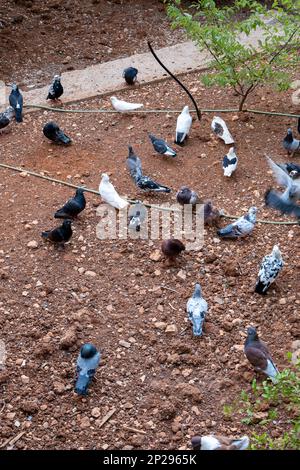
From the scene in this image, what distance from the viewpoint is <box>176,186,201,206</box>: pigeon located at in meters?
5.96

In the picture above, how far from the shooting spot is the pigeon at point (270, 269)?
16.8 feet

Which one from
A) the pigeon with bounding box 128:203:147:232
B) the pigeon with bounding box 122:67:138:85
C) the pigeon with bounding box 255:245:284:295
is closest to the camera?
the pigeon with bounding box 255:245:284:295

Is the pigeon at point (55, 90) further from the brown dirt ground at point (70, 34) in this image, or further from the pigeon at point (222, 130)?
the pigeon at point (222, 130)

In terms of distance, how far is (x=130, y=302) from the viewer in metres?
5.22

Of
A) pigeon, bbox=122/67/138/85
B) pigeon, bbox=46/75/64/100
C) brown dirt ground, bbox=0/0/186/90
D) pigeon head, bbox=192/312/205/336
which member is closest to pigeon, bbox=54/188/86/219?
pigeon head, bbox=192/312/205/336

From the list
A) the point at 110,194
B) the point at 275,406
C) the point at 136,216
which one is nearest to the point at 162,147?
the point at 110,194

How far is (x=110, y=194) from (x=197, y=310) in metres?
1.53

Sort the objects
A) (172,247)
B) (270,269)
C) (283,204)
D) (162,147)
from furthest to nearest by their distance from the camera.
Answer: (162,147)
(172,247)
(270,269)
(283,204)

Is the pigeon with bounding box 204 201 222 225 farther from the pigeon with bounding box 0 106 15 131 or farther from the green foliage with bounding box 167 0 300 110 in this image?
the pigeon with bounding box 0 106 15 131

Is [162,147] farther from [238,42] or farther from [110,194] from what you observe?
[238,42]

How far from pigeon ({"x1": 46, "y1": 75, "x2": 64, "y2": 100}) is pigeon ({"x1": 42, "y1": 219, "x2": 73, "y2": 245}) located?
2359 millimetres

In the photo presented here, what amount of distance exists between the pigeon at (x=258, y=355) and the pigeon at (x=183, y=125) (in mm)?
2617

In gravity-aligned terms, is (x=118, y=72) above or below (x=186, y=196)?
below
